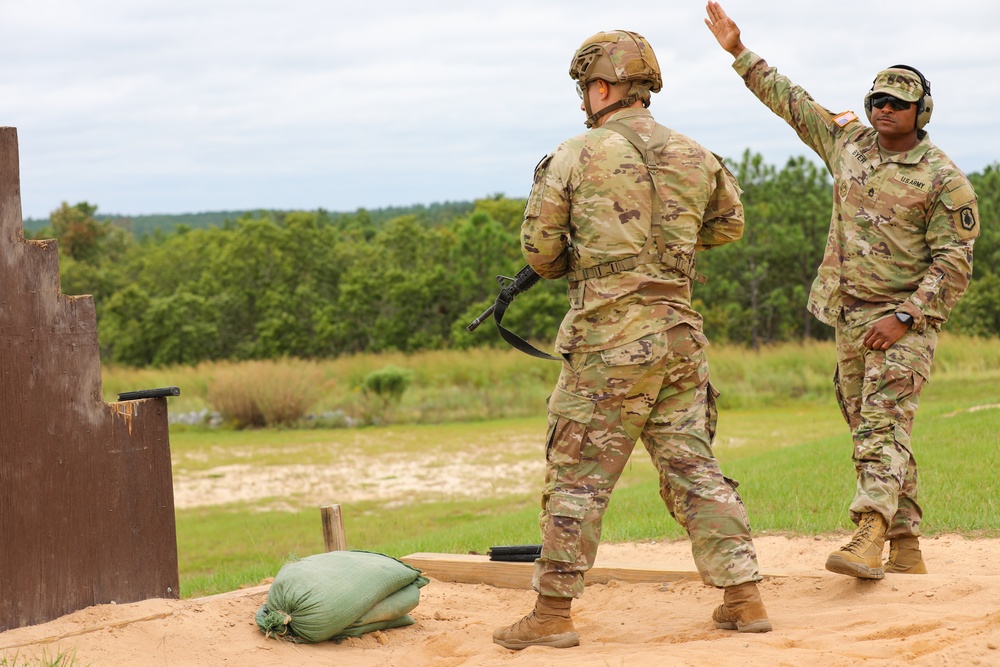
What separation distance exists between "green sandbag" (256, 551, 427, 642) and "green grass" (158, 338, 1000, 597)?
1.86m

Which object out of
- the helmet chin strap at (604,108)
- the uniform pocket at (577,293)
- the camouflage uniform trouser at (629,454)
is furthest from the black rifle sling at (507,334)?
the helmet chin strap at (604,108)

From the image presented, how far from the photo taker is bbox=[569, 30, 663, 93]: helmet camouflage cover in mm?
4352

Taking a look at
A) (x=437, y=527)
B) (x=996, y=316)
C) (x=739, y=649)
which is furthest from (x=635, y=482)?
(x=996, y=316)

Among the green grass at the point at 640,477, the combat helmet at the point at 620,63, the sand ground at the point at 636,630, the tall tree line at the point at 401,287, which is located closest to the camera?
the sand ground at the point at 636,630

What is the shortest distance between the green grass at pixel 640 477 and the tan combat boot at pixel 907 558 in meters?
1.31

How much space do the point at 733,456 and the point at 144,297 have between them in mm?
33366

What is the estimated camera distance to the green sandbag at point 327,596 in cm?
474

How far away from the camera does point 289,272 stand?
44.4 meters

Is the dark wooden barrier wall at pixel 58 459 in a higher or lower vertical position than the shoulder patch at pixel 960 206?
lower

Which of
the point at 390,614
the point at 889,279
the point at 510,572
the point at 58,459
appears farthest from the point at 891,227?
the point at 58,459

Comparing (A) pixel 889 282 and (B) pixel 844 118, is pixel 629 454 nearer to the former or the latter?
(A) pixel 889 282

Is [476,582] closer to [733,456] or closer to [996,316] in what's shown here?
[733,456]

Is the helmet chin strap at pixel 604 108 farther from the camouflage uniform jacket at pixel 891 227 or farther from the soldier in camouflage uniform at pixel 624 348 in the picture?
the camouflage uniform jacket at pixel 891 227

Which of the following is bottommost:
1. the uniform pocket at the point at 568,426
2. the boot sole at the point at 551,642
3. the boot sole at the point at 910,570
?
the boot sole at the point at 551,642
